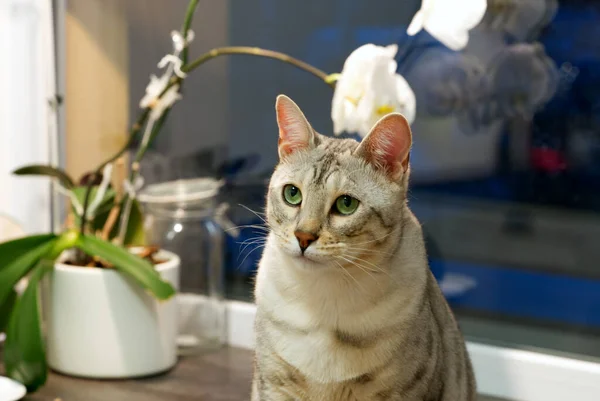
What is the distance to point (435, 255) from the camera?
151 cm

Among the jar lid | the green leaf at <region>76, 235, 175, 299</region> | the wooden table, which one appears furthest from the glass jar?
the green leaf at <region>76, 235, 175, 299</region>

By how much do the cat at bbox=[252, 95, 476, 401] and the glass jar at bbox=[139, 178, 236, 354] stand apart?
54cm

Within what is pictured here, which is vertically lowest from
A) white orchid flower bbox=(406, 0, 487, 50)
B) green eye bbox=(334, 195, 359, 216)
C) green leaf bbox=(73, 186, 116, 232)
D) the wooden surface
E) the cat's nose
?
the wooden surface

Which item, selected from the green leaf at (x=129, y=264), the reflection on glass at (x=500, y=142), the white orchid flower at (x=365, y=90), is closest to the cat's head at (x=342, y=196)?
the white orchid flower at (x=365, y=90)

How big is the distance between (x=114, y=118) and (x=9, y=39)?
274mm

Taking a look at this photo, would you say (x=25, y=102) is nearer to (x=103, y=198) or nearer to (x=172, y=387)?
(x=103, y=198)

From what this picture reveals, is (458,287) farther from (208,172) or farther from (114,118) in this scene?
(114,118)

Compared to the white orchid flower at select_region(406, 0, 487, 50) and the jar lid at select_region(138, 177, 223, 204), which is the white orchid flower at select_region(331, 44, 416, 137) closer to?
the white orchid flower at select_region(406, 0, 487, 50)

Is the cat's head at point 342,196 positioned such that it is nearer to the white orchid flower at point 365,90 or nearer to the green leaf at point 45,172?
the white orchid flower at point 365,90

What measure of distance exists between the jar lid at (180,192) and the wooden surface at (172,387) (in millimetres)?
318

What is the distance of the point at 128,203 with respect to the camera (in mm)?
1476

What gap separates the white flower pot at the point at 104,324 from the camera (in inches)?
52.6

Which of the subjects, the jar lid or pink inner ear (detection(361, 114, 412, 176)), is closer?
pink inner ear (detection(361, 114, 412, 176))

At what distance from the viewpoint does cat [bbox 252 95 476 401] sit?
3.19 feet
